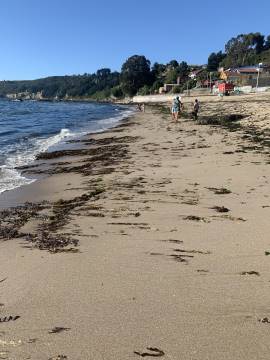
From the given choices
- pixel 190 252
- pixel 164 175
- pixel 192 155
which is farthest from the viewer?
pixel 192 155

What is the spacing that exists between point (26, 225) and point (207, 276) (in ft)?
11.5

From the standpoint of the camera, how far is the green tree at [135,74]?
16700 cm

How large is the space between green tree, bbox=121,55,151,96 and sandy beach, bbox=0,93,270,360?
15966 centimetres

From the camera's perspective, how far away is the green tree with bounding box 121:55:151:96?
548 ft

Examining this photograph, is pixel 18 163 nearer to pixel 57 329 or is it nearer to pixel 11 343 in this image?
pixel 57 329

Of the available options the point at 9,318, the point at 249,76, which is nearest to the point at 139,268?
the point at 9,318

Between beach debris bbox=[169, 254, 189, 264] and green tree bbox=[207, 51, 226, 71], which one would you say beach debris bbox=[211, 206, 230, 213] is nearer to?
beach debris bbox=[169, 254, 189, 264]

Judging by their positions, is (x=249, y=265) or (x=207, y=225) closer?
(x=249, y=265)

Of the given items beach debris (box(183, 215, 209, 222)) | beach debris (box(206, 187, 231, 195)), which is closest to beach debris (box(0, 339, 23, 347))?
beach debris (box(183, 215, 209, 222))

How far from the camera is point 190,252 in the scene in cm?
547

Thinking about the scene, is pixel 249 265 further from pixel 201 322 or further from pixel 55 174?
pixel 55 174

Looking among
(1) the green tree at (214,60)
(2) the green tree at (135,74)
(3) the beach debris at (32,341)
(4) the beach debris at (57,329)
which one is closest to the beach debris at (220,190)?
(4) the beach debris at (57,329)

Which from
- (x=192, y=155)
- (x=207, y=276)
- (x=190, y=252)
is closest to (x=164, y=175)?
(x=192, y=155)

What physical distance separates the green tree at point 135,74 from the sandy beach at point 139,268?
159655 mm
